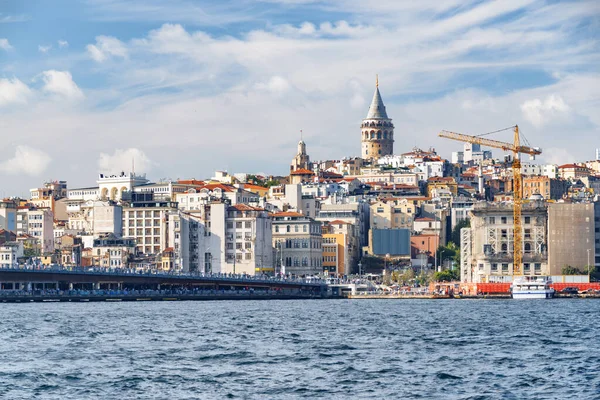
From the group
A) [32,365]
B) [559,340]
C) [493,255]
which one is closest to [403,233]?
[493,255]

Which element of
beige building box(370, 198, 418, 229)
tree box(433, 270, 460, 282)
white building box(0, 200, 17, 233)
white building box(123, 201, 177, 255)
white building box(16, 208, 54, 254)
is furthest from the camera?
white building box(0, 200, 17, 233)

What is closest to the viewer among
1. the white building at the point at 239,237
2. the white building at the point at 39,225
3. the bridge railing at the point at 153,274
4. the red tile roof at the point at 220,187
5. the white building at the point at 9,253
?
the bridge railing at the point at 153,274

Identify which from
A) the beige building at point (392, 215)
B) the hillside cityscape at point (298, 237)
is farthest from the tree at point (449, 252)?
the beige building at point (392, 215)

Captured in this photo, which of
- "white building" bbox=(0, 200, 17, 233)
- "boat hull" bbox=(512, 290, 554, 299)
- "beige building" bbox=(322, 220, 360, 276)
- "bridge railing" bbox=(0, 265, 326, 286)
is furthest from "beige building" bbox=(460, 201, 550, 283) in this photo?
"white building" bbox=(0, 200, 17, 233)

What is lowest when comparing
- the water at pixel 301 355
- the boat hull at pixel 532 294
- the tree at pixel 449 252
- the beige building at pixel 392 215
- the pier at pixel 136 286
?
the water at pixel 301 355

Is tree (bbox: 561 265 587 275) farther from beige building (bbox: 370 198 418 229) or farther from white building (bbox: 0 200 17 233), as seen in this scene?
white building (bbox: 0 200 17 233)

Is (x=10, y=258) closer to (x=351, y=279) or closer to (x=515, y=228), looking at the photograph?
(x=351, y=279)

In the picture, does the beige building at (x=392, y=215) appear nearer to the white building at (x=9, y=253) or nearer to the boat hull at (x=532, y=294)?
the white building at (x=9, y=253)
